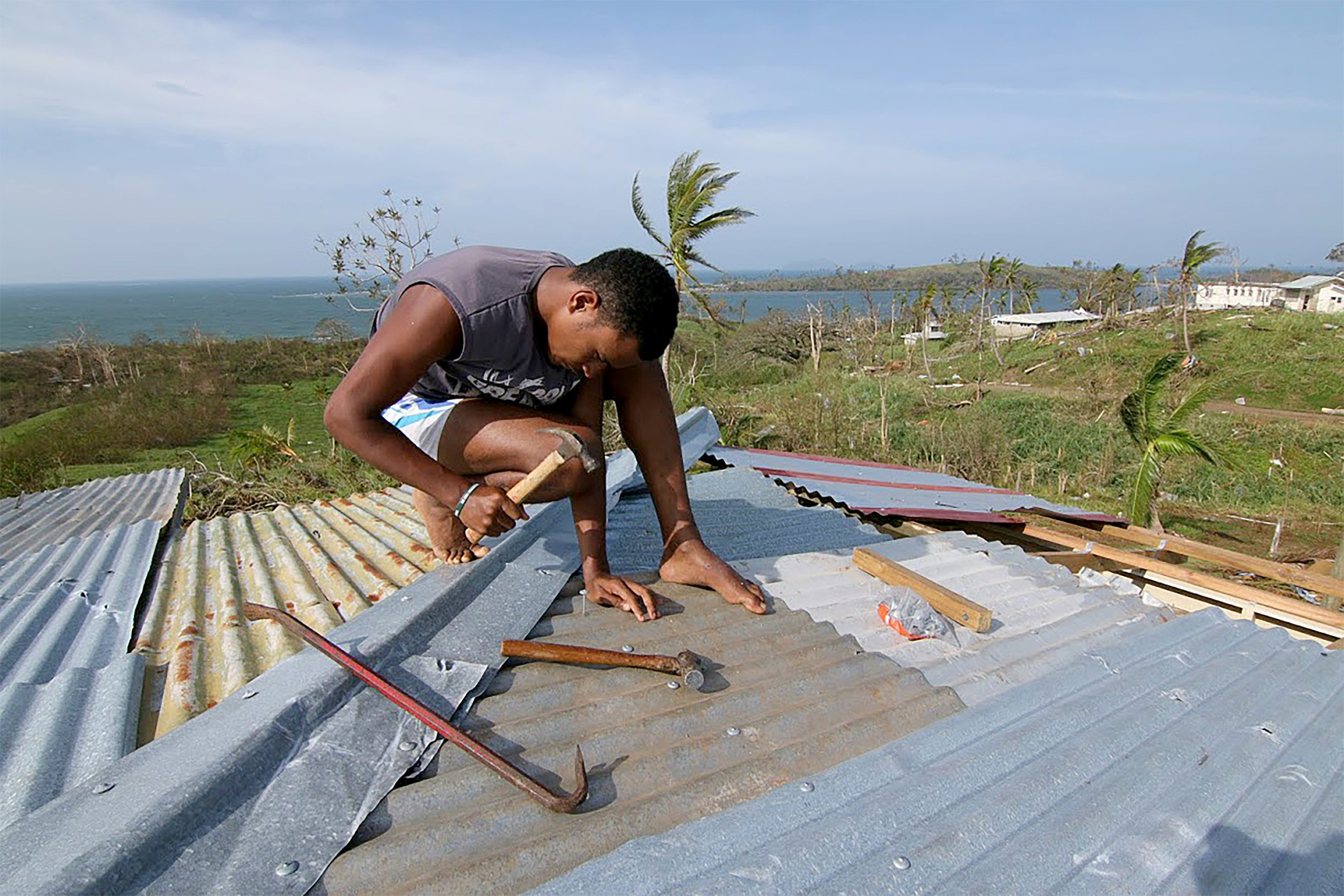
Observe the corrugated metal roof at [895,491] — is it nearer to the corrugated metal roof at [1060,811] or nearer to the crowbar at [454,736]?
the corrugated metal roof at [1060,811]

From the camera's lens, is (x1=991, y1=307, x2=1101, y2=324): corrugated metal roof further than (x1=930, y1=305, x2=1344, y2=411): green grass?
Yes

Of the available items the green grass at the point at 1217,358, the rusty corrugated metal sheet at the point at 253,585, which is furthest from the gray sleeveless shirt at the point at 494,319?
the green grass at the point at 1217,358

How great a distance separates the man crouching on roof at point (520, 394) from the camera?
180 cm

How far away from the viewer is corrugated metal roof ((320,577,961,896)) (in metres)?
1.17

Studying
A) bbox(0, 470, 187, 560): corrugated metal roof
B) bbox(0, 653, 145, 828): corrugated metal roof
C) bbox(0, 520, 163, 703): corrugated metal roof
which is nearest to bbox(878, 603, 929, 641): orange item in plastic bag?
bbox(0, 653, 145, 828): corrugated metal roof

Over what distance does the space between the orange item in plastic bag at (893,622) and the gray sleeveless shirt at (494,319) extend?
1203 millimetres

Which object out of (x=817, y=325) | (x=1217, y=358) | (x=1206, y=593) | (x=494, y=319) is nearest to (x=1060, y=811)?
(x=494, y=319)

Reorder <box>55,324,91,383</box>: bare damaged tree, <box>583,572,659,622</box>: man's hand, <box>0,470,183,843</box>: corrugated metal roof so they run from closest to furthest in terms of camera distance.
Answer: <box>0,470,183,843</box>: corrugated metal roof, <box>583,572,659,622</box>: man's hand, <box>55,324,91,383</box>: bare damaged tree

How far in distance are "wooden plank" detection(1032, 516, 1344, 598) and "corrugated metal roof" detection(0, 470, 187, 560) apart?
5.55m

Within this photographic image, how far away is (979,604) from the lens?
2.33 m

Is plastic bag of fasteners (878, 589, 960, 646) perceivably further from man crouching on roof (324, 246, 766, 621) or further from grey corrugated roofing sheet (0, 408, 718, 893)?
grey corrugated roofing sheet (0, 408, 718, 893)

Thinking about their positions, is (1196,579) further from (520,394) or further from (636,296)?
(520,394)

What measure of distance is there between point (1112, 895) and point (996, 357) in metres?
26.1

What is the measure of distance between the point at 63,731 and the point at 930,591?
2235mm
